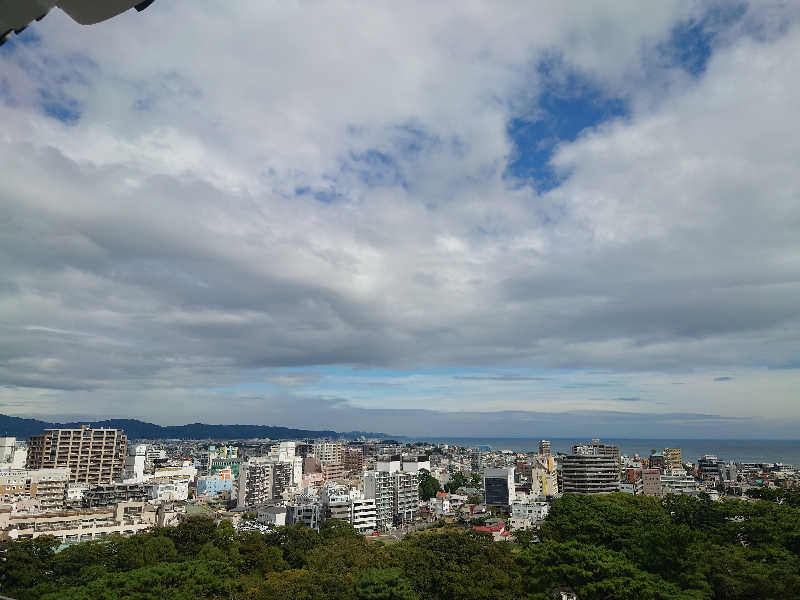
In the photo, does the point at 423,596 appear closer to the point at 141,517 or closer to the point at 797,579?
the point at 797,579

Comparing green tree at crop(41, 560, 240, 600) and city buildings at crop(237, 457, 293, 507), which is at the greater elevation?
green tree at crop(41, 560, 240, 600)

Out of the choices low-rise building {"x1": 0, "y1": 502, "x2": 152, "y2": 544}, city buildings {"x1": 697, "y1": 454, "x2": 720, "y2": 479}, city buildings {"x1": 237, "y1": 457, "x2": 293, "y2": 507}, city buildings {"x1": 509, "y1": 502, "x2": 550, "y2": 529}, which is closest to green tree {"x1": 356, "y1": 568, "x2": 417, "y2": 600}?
low-rise building {"x1": 0, "y1": 502, "x2": 152, "y2": 544}

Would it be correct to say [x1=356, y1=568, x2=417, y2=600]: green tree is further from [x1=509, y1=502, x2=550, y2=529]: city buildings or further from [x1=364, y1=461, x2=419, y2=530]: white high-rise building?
[x1=509, y1=502, x2=550, y2=529]: city buildings

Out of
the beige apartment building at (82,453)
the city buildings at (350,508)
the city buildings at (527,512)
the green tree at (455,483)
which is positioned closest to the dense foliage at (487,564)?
the city buildings at (350,508)

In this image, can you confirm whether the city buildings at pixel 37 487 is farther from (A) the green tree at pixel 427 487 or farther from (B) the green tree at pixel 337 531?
(A) the green tree at pixel 427 487

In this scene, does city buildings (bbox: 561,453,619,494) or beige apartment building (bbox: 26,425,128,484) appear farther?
beige apartment building (bbox: 26,425,128,484)
